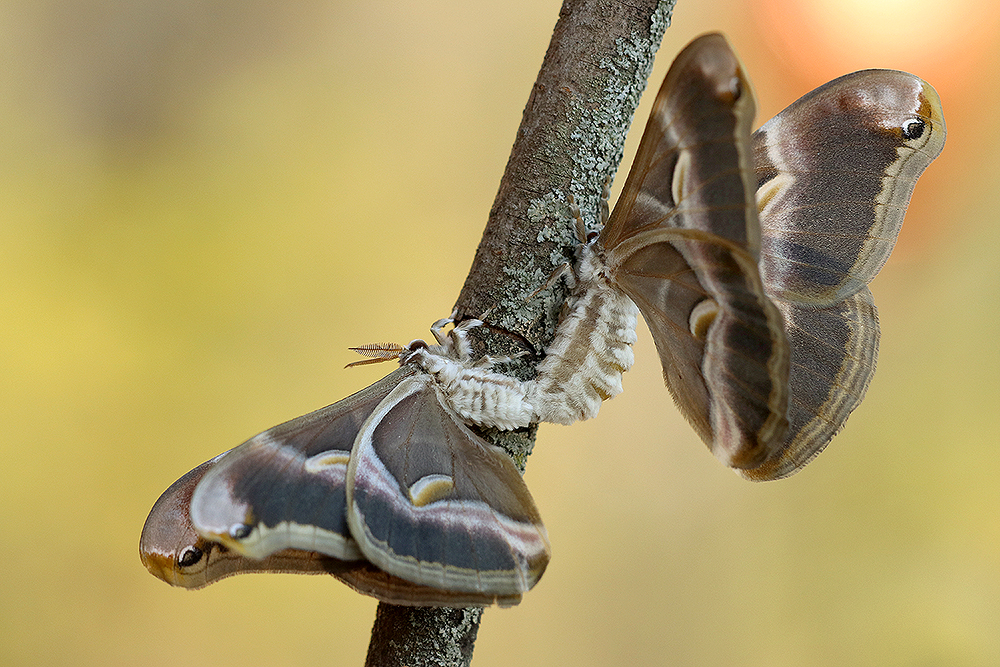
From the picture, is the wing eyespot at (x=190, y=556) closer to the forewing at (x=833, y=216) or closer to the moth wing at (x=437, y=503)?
the moth wing at (x=437, y=503)

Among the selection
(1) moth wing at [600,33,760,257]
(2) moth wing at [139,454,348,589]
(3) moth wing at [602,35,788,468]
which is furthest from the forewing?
(2) moth wing at [139,454,348,589]

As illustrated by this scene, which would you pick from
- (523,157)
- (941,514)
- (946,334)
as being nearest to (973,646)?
(941,514)

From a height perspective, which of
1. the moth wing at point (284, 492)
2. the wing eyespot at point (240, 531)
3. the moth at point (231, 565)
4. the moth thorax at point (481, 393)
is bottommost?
the moth at point (231, 565)

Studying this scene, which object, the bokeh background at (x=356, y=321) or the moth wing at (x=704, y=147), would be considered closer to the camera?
the moth wing at (x=704, y=147)

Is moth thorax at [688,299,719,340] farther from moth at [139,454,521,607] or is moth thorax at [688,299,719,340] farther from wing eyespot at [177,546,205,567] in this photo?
wing eyespot at [177,546,205,567]

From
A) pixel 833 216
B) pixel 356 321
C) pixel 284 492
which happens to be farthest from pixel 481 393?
pixel 356 321

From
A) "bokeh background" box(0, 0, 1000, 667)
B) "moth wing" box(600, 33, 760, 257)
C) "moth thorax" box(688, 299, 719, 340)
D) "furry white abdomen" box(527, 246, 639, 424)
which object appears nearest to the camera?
"moth wing" box(600, 33, 760, 257)

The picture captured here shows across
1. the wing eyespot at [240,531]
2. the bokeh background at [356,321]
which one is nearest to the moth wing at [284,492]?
the wing eyespot at [240,531]
